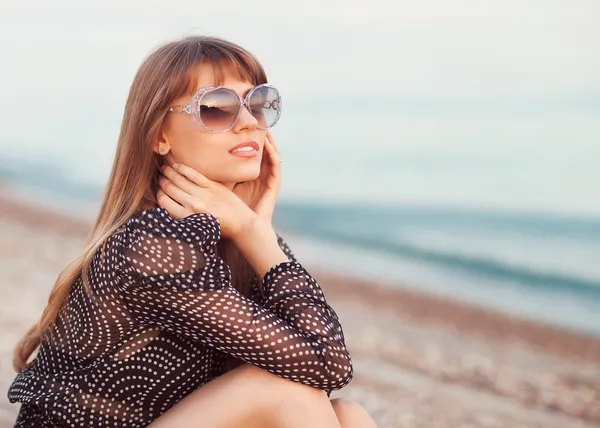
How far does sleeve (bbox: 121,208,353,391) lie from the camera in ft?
7.75

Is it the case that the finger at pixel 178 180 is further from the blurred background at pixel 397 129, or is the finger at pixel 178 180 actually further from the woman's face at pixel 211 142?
the blurred background at pixel 397 129

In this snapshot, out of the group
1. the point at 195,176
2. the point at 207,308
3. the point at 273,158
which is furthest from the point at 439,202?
the point at 207,308

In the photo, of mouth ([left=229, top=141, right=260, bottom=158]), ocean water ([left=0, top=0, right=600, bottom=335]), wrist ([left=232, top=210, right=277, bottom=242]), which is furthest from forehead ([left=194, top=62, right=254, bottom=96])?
ocean water ([left=0, top=0, right=600, bottom=335])

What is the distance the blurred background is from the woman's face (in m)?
4.21

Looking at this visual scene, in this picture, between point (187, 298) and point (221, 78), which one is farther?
point (221, 78)

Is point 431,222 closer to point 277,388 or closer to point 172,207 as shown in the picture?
point 172,207

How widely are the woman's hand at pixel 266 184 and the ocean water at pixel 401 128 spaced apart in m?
5.22

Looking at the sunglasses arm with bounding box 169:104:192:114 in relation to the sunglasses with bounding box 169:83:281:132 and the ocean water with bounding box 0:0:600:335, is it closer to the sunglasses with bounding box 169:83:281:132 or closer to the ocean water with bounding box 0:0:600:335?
the sunglasses with bounding box 169:83:281:132

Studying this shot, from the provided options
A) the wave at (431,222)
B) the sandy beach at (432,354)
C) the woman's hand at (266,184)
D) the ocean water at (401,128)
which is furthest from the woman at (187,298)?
the wave at (431,222)

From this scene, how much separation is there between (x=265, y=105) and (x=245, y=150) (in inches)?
6.1

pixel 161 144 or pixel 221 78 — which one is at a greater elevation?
pixel 221 78

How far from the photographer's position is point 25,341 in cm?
294

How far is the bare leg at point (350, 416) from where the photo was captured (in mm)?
2627

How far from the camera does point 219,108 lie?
8.87 feet
